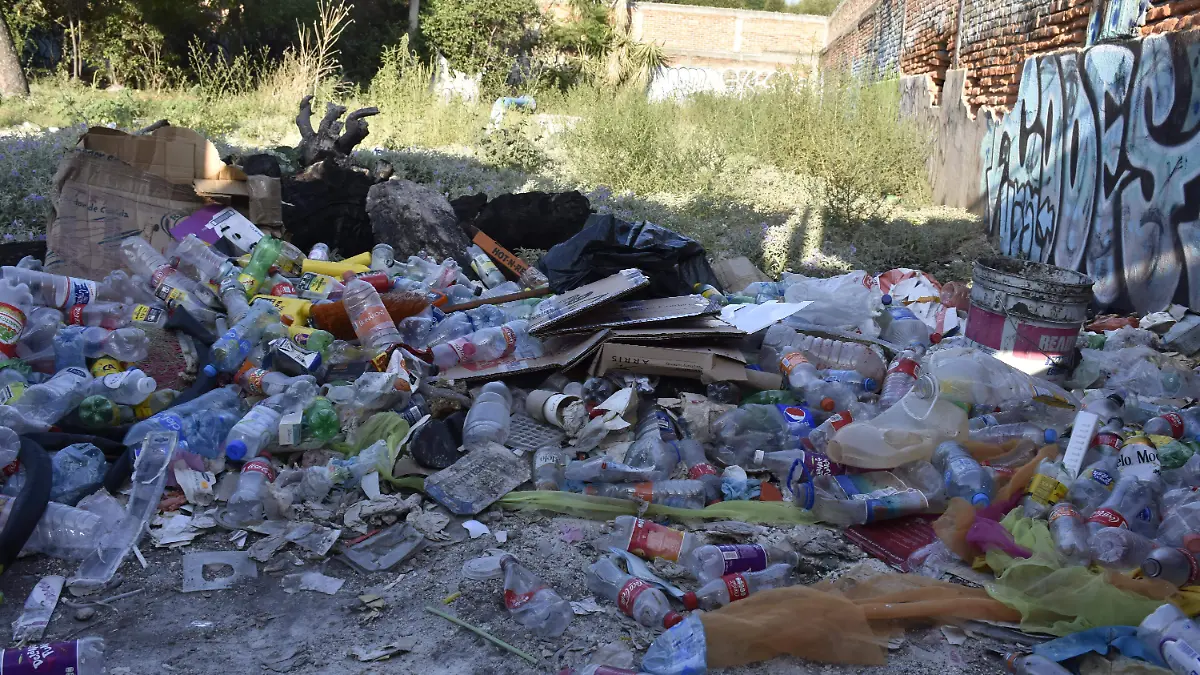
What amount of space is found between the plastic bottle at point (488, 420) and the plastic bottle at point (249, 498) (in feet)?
2.37

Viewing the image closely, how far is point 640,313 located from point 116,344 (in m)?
2.23

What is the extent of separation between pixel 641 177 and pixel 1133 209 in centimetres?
448

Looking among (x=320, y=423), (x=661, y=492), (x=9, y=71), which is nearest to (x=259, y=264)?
(x=320, y=423)

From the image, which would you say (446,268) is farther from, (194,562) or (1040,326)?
(1040,326)

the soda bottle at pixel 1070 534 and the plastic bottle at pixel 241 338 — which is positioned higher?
the plastic bottle at pixel 241 338

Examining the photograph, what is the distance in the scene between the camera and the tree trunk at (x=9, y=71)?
40.1 ft

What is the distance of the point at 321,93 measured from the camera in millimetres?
11938

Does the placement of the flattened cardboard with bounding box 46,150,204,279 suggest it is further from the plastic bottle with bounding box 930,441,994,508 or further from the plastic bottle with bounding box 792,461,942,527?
the plastic bottle with bounding box 930,441,994,508

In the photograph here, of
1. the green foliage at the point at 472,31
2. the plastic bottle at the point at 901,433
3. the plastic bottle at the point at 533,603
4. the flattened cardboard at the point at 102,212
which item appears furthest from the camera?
the green foliage at the point at 472,31

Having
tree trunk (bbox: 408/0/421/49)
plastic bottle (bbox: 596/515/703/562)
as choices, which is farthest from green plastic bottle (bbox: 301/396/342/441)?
tree trunk (bbox: 408/0/421/49)

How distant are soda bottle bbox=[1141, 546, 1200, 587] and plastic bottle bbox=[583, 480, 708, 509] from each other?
1.31 meters

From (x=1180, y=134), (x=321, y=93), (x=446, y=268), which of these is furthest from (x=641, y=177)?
(x=321, y=93)

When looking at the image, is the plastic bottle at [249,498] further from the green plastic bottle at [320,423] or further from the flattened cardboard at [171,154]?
the flattened cardboard at [171,154]

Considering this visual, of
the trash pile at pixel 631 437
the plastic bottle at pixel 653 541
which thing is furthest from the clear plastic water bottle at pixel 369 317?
the plastic bottle at pixel 653 541
